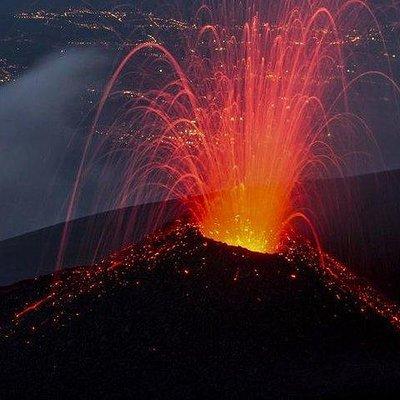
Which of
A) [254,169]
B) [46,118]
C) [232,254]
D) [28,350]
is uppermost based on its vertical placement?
[46,118]

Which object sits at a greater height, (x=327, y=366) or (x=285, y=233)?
(x=285, y=233)

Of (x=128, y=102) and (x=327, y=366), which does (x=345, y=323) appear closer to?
(x=327, y=366)

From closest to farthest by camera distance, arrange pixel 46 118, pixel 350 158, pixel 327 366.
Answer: pixel 327 366
pixel 350 158
pixel 46 118

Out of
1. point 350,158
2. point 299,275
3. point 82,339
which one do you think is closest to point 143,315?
point 82,339

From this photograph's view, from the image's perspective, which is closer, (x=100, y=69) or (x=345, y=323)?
(x=345, y=323)

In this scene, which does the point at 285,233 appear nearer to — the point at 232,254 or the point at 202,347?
the point at 232,254

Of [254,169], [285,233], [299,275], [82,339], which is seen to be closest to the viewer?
[82,339]
